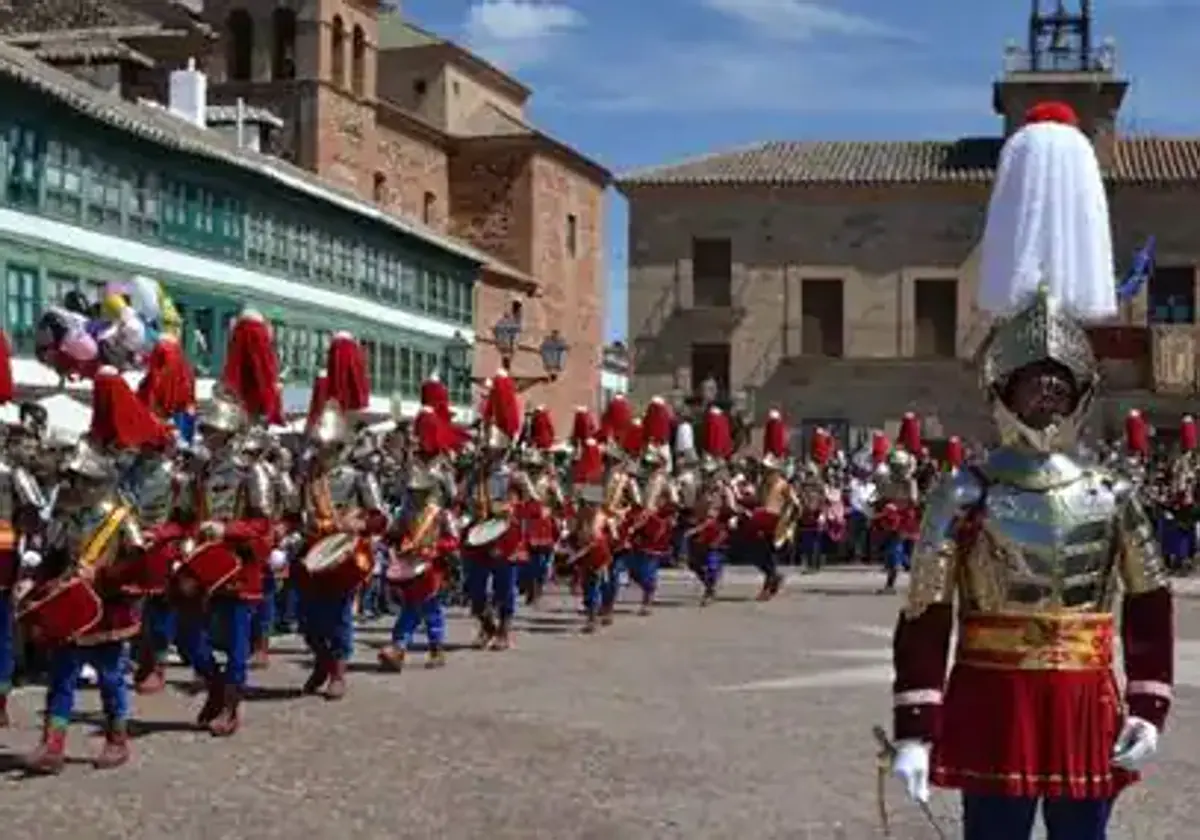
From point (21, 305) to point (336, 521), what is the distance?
1597 cm

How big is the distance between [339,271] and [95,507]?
33.5m

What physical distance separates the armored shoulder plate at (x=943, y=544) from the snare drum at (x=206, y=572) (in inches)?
267

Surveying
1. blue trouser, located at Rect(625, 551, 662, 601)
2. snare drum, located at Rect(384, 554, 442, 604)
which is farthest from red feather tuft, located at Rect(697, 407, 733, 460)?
snare drum, located at Rect(384, 554, 442, 604)

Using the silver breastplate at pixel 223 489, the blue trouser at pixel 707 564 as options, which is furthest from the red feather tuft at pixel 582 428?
the silver breastplate at pixel 223 489

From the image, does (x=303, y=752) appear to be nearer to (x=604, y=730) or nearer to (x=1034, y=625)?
(x=604, y=730)

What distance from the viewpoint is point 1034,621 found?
216 inches

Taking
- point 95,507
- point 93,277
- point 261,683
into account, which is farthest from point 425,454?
point 93,277

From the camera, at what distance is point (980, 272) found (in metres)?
6.15

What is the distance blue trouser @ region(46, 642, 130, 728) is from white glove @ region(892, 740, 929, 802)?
568 cm

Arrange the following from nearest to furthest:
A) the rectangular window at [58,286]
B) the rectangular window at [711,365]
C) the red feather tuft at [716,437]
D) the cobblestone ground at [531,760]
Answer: the cobblestone ground at [531,760] → the red feather tuft at [716,437] → the rectangular window at [58,286] → the rectangular window at [711,365]

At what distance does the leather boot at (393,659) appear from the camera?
15148 millimetres

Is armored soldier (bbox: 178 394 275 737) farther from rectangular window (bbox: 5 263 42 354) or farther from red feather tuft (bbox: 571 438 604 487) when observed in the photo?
rectangular window (bbox: 5 263 42 354)

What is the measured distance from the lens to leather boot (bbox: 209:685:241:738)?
454 inches

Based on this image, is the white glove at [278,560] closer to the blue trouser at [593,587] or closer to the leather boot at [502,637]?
the leather boot at [502,637]
